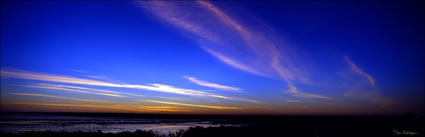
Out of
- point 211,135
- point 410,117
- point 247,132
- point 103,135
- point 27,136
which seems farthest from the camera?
point 410,117

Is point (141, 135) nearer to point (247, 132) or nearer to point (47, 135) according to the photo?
point (47, 135)

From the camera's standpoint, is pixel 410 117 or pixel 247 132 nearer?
pixel 247 132

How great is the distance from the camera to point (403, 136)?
87.1 feet

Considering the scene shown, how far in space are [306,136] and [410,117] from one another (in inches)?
3004

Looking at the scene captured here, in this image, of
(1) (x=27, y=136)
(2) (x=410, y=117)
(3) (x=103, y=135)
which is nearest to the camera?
(1) (x=27, y=136)

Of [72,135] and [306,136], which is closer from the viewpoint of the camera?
[72,135]

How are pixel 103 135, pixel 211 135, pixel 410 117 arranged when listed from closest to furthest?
pixel 103 135, pixel 211 135, pixel 410 117

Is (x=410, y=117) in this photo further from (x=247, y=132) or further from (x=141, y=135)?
(x=141, y=135)

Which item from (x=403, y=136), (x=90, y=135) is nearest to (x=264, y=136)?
(x=403, y=136)

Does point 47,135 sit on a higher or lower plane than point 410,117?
higher

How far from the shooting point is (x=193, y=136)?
25.5 m

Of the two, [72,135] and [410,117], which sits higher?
[72,135]

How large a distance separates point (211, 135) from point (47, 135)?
53.0 feet

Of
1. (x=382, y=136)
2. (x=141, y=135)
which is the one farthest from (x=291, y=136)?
(x=141, y=135)
